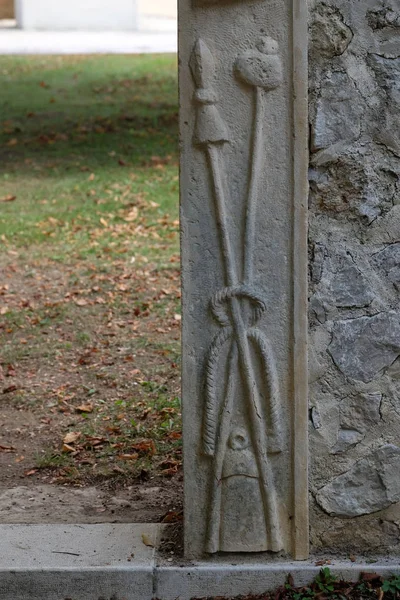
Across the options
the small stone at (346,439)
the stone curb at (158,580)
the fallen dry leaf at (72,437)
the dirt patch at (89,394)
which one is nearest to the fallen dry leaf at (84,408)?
the dirt patch at (89,394)

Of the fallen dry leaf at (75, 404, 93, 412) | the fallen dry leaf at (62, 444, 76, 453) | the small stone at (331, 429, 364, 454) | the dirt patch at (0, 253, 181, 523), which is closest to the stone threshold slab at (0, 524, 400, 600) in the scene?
the small stone at (331, 429, 364, 454)

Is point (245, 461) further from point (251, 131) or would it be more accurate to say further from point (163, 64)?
point (163, 64)

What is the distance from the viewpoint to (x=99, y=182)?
31.4 ft

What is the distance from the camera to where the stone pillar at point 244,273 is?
2850 millimetres

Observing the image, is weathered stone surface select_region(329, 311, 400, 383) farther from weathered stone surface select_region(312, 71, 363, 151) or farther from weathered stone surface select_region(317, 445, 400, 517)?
weathered stone surface select_region(312, 71, 363, 151)

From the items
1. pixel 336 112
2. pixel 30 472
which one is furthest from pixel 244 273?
pixel 30 472

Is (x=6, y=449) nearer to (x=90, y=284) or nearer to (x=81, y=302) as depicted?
(x=81, y=302)

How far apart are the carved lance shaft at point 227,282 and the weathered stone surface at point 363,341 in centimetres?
30

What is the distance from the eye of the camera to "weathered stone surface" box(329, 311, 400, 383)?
121 inches

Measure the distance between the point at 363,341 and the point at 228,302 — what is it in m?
0.46

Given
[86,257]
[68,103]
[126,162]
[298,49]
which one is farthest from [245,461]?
[68,103]

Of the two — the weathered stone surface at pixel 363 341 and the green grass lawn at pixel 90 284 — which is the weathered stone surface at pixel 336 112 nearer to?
the weathered stone surface at pixel 363 341

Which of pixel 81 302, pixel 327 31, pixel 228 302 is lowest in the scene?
pixel 228 302

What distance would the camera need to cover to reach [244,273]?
2.95 meters
